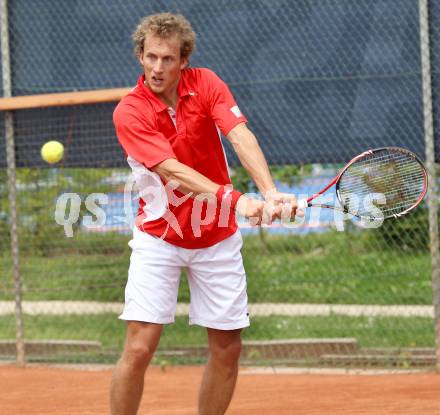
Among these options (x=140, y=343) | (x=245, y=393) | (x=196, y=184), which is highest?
(x=196, y=184)

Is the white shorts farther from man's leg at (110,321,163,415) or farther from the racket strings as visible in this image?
the racket strings

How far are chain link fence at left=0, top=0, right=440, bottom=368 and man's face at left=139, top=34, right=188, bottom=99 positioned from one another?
234 centimetres

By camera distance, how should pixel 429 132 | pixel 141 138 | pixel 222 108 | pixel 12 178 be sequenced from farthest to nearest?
1. pixel 12 178
2. pixel 429 132
3. pixel 222 108
4. pixel 141 138

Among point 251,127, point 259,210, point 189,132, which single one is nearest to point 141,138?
point 189,132

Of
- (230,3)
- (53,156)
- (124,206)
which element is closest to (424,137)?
(230,3)

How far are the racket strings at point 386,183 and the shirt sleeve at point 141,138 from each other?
2.82 feet

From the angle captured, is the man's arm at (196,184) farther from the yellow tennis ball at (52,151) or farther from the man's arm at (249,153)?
the yellow tennis ball at (52,151)

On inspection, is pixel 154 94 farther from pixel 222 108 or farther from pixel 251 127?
pixel 251 127

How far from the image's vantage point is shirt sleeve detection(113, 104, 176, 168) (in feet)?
11.6

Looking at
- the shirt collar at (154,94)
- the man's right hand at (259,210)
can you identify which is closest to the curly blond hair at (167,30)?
the shirt collar at (154,94)

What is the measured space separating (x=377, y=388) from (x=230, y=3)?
2590mm

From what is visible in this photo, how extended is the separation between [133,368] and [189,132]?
3.01 feet

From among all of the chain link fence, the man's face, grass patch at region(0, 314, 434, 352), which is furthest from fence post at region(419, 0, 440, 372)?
the man's face

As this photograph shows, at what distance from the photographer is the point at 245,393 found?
211 inches
